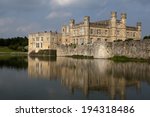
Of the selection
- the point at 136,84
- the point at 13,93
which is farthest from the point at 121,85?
the point at 13,93

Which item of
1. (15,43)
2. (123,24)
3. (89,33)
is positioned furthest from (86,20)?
(15,43)

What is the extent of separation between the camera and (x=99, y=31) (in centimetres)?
6669

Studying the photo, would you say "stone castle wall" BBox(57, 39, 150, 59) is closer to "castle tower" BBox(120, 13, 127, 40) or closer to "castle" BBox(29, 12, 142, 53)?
"castle" BBox(29, 12, 142, 53)

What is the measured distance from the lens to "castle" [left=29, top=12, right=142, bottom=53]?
6512 cm

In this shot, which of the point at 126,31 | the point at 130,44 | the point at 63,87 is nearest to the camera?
the point at 63,87

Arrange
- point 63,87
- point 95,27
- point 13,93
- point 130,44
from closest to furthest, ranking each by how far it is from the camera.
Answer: point 13,93
point 63,87
point 130,44
point 95,27

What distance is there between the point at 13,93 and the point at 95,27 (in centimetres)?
5487

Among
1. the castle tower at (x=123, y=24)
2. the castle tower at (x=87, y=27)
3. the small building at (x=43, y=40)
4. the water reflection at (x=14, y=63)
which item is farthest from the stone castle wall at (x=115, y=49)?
the castle tower at (x=123, y=24)

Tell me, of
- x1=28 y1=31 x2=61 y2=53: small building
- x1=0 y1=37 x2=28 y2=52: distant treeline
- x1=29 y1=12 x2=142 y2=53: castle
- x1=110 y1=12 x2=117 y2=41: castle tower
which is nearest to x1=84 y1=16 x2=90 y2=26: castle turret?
x1=29 y1=12 x2=142 y2=53: castle

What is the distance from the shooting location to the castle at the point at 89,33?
2564 inches

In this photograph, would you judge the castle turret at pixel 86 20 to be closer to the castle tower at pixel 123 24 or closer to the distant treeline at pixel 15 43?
the castle tower at pixel 123 24

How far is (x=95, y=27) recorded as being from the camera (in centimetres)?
6619

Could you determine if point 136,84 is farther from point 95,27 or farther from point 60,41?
point 60,41

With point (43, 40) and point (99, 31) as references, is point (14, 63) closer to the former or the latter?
point (99, 31)
